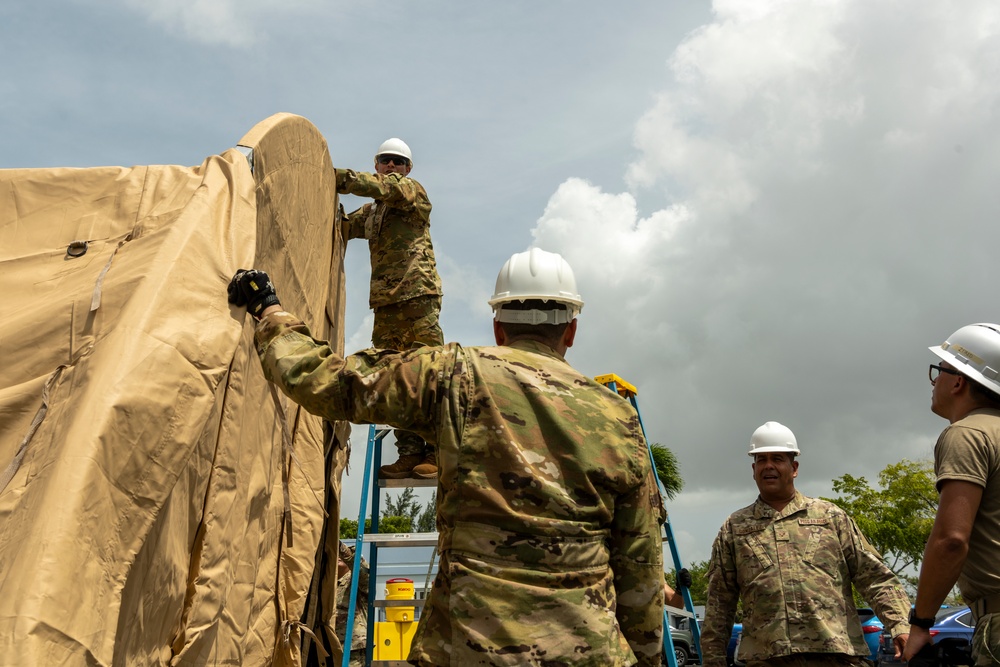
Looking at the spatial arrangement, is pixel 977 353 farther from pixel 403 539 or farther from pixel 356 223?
pixel 356 223

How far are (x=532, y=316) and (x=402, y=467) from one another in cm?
247

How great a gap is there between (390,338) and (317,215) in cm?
128

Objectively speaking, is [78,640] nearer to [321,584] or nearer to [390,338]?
[321,584]

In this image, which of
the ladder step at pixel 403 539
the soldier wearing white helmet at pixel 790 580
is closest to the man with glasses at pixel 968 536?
the soldier wearing white helmet at pixel 790 580

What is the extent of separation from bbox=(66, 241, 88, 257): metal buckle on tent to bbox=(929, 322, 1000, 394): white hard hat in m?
3.23

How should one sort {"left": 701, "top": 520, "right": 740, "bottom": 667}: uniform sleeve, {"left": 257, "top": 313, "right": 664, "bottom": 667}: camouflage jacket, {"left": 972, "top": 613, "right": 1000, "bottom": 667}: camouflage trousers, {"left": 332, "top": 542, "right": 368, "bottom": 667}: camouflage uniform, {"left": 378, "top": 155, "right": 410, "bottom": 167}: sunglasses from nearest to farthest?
1. {"left": 257, "top": 313, "right": 664, "bottom": 667}: camouflage jacket
2. {"left": 972, "top": 613, "right": 1000, "bottom": 667}: camouflage trousers
3. {"left": 701, "top": 520, "right": 740, "bottom": 667}: uniform sleeve
4. {"left": 378, "top": 155, "right": 410, "bottom": 167}: sunglasses
5. {"left": 332, "top": 542, "right": 368, "bottom": 667}: camouflage uniform

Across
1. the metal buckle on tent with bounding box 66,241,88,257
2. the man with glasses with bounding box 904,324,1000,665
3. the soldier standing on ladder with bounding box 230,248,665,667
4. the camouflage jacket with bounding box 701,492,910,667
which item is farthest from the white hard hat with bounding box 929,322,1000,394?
the metal buckle on tent with bounding box 66,241,88,257

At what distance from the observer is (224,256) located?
10.1 feet

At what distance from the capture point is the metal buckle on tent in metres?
3.15

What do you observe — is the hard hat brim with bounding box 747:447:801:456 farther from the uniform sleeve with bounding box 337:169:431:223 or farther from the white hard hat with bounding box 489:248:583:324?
the white hard hat with bounding box 489:248:583:324

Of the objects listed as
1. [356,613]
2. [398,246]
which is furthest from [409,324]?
[356,613]

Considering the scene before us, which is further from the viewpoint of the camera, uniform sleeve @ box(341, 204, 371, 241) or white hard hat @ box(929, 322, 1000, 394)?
uniform sleeve @ box(341, 204, 371, 241)

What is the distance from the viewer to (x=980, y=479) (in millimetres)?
3072

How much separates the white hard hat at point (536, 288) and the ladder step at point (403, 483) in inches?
85.4
